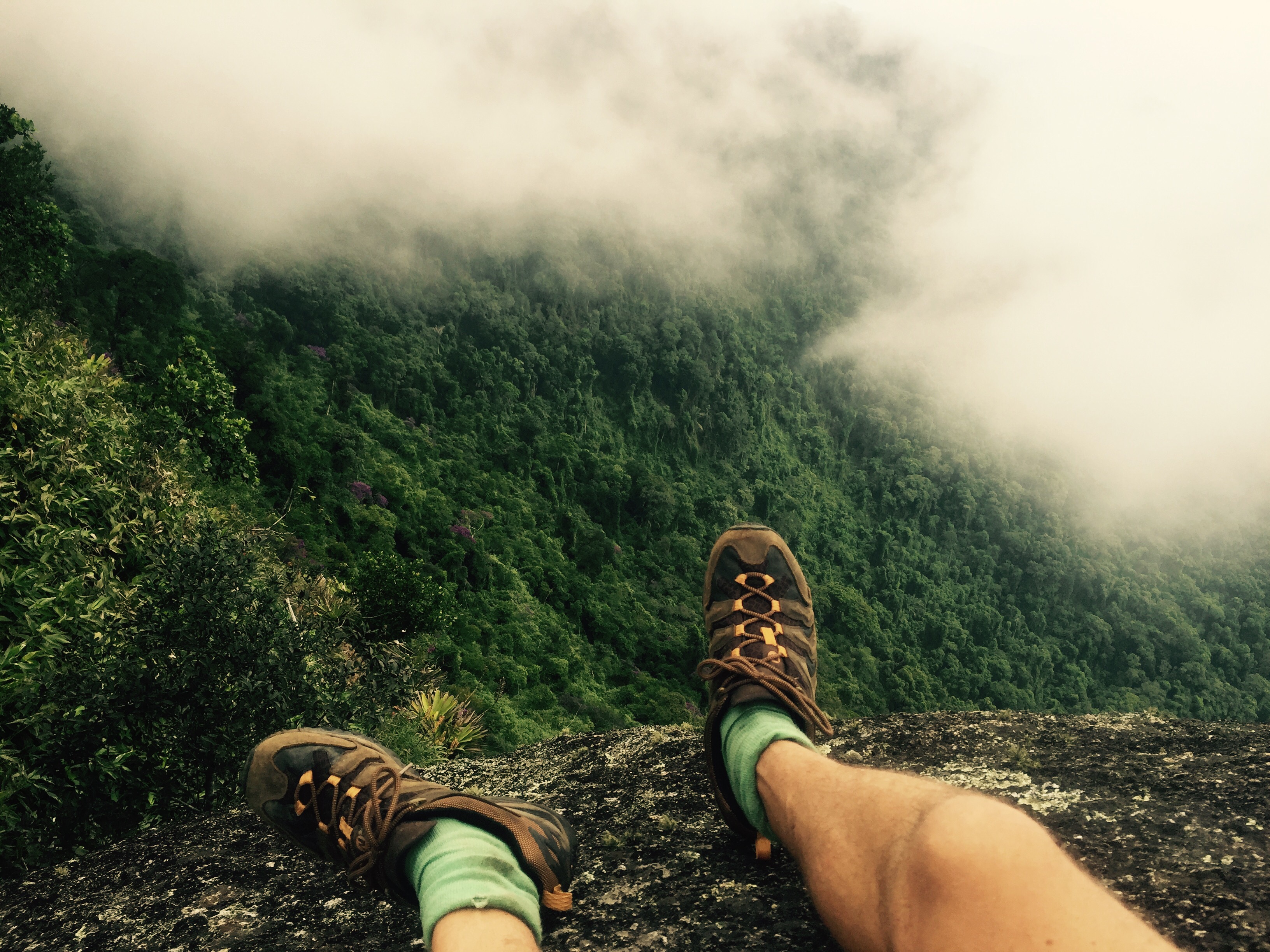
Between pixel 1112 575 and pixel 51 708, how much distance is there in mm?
109346

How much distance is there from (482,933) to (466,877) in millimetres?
196

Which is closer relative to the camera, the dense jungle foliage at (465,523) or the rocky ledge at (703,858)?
the rocky ledge at (703,858)

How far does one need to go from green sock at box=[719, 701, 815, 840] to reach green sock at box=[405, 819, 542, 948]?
23.7 inches

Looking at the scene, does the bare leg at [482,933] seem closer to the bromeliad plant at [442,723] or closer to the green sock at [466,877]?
the green sock at [466,877]

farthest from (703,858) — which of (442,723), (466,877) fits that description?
(442,723)

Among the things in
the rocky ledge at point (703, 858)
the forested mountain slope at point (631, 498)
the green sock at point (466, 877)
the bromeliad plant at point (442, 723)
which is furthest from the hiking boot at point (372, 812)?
the forested mountain slope at point (631, 498)

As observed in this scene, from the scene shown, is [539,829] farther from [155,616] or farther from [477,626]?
[477,626]

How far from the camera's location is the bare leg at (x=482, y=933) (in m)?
1.16

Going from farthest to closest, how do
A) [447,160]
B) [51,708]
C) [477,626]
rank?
[447,160], [477,626], [51,708]

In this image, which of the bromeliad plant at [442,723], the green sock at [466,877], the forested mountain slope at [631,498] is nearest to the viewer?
the green sock at [466,877]

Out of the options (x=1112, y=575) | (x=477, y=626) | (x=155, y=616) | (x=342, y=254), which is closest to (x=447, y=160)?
(x=342, y=254)

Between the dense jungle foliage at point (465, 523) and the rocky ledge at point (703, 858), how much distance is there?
1.03 metres

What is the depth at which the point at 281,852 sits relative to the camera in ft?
7.63

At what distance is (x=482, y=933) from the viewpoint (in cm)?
119
